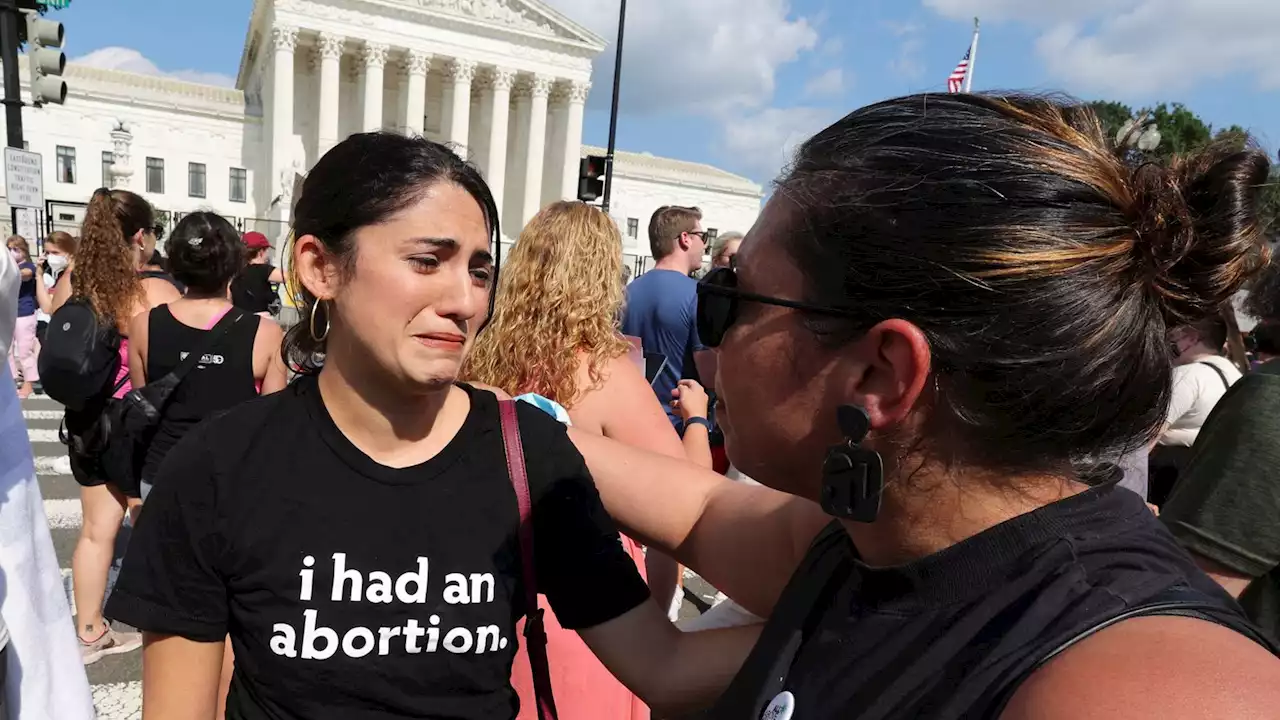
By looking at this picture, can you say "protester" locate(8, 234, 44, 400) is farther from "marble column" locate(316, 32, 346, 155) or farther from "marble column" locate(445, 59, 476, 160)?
"marble column" locate(445, 59, 476, 160)

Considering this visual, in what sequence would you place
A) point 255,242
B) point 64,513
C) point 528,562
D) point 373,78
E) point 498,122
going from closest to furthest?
point 528,562, point 64,513, point 255,242, point 373,78, point 498,122

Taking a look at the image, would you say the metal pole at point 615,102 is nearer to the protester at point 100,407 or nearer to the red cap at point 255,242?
the red cap at point 255,242

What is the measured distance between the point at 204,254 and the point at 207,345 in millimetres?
442

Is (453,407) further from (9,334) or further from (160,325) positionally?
(160,325)

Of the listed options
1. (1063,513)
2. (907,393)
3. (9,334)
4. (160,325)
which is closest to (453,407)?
(9,334)

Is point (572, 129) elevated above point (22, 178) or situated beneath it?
elevated above

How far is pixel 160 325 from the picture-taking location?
373cm

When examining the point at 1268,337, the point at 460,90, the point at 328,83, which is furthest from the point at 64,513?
the point at 460,90

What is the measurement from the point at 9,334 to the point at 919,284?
1.67 meters

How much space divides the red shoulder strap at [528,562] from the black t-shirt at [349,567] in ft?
0.06

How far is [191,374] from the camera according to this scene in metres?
3.66

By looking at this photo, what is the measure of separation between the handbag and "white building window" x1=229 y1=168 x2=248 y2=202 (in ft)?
170

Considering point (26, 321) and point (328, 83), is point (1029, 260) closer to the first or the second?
point (26, 321)

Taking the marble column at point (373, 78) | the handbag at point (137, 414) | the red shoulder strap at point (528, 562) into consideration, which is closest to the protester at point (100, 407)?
the handbag at point (137, 414)
